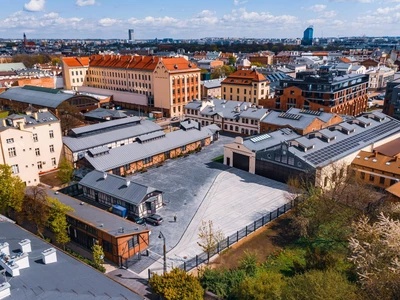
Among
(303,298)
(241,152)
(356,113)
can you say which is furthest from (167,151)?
(356,113)

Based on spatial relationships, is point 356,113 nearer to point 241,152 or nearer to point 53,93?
point 241,152

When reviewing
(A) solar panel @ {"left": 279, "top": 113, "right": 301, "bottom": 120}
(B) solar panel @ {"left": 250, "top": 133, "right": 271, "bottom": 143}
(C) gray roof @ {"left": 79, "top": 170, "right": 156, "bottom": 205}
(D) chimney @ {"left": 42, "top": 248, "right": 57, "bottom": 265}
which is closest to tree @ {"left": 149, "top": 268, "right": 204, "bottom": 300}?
(D) chimney @ {"left": 42, "top": 248, "right": 57, "bottom": 265}

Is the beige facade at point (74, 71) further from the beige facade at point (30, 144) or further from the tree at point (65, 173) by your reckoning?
the tree at point (65, 173)

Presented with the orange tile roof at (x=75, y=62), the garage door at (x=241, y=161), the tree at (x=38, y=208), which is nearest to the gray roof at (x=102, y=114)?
the garage door at (x=241, y=161)

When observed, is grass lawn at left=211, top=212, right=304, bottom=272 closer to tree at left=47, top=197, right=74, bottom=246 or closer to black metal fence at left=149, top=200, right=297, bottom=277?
black metal fence at left=149, top=200, right=297, bottom=277

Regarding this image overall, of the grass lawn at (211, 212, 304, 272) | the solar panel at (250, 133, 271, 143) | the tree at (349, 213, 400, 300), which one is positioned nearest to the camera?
the tree at (349, 213, 400, 300)

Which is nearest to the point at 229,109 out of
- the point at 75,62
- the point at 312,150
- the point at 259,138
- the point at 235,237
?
the point at 259,138
